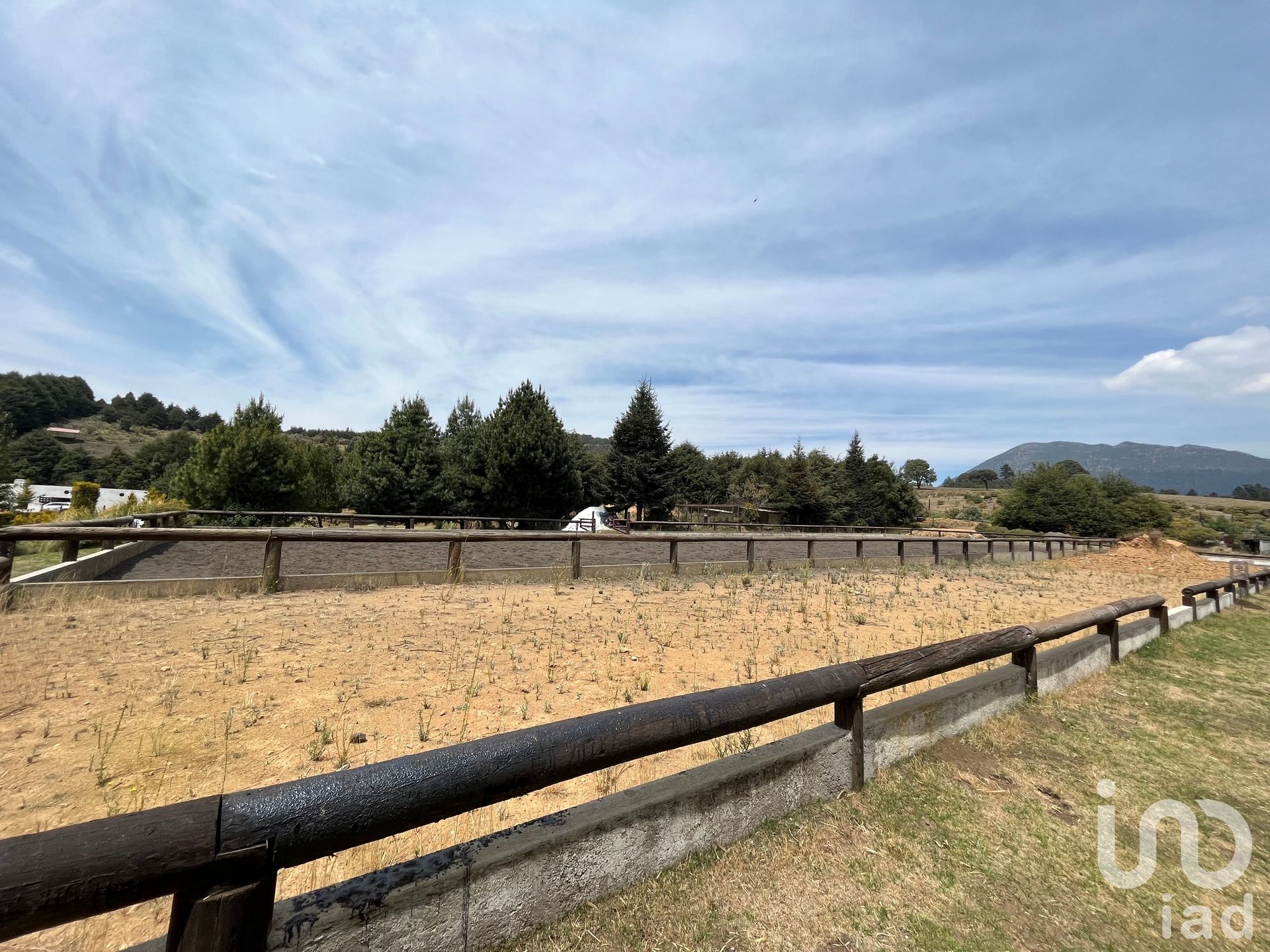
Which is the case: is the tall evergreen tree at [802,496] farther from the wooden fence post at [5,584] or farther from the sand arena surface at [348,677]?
the wooden fence post at [5,584]

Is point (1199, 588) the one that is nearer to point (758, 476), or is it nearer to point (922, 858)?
point (922, 858)

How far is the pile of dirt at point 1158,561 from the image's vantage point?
1922 cm

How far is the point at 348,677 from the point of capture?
15.6 ft

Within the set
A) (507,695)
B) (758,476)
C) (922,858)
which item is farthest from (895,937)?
(758,476)

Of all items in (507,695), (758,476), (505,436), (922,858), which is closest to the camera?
(922,858)

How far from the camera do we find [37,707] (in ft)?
12.8

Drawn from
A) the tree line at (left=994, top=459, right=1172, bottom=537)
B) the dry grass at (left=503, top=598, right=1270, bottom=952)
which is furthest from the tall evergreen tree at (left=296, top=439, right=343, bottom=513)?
the tree line at (left=994, top=459, right=1172, bottom=537)

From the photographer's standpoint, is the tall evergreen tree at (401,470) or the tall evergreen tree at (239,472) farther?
the tall evergreen tree at (401,470)

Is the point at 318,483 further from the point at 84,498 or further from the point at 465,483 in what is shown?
the point at 84,498

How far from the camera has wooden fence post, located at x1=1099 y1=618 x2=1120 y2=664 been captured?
19.9 feet

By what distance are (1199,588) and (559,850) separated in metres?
12.8

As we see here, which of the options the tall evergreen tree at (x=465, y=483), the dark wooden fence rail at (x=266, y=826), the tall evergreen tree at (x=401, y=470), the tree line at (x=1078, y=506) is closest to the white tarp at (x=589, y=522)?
the tall evergreen tree at (x=465, y=483)

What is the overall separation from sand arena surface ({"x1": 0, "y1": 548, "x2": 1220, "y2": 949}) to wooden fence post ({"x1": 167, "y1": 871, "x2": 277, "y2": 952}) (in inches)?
46.4

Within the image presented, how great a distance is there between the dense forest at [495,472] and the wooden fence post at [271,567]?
79.7 feet
